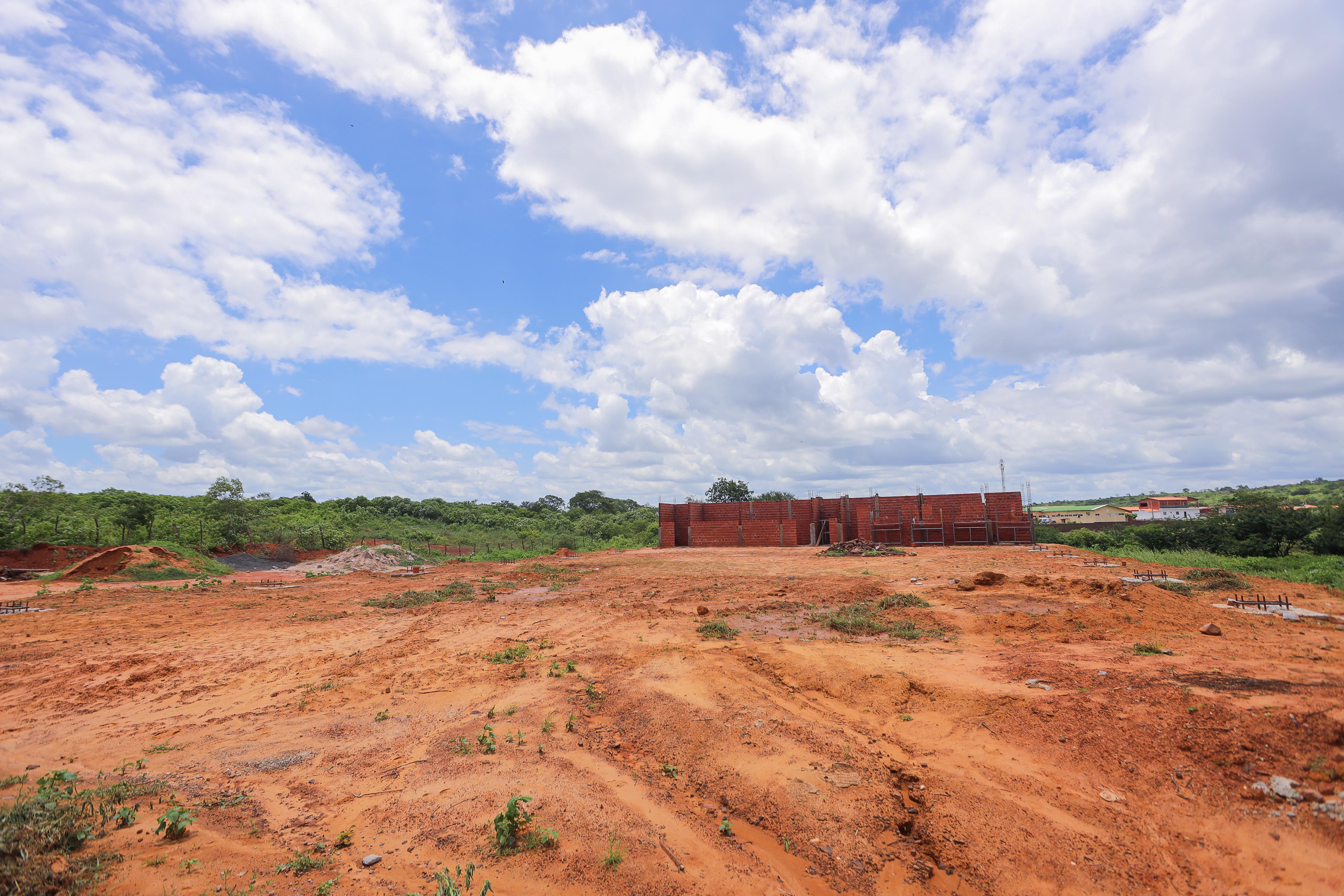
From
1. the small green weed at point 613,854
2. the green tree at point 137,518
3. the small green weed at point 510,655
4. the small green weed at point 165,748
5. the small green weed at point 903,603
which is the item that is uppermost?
the green tree at point 137,518

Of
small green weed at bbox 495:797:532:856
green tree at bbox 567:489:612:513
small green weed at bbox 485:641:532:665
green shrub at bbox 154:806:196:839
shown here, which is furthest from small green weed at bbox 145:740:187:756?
green tree at bbox 567:489:612:513

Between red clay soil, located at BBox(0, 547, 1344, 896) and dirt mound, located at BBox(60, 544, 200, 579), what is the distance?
46.8ft

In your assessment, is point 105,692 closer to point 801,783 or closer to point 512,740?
point 512,740

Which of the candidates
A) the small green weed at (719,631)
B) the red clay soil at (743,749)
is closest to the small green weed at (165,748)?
the red clay soil at (743,749)

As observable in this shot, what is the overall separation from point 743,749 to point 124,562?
1095 inches

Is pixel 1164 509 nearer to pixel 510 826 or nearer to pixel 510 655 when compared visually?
pixel 510 655

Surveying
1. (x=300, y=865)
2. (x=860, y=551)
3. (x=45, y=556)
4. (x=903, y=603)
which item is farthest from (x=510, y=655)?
(x=45, y=556)

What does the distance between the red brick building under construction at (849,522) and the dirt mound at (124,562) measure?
23479mm

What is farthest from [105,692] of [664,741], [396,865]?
[664,741]

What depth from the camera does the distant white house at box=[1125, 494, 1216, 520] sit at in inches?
2421

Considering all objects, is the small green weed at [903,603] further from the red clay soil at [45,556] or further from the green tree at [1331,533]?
the red clay soil at [45,556]

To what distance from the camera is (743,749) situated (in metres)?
5.21

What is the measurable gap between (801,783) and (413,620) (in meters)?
10.4

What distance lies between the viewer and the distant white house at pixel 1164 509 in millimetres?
61500
